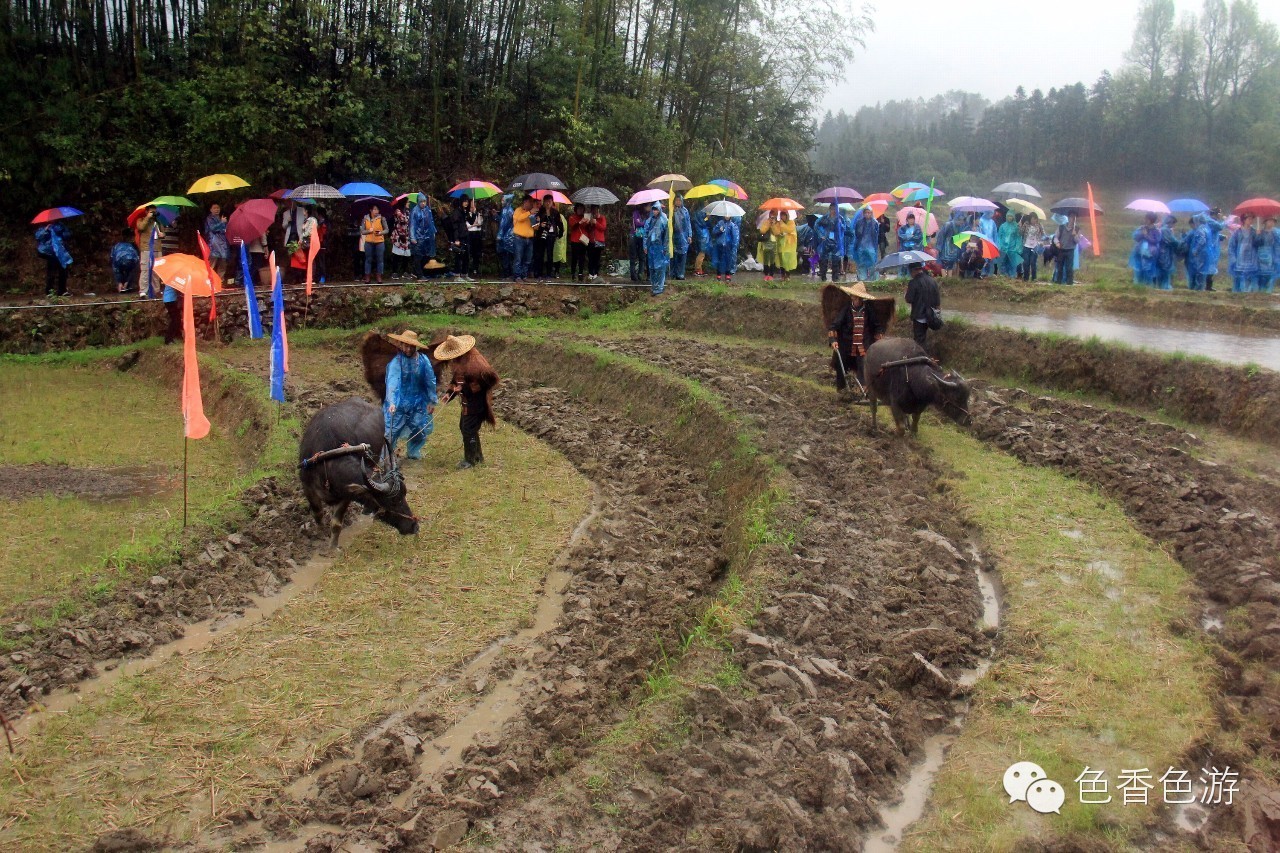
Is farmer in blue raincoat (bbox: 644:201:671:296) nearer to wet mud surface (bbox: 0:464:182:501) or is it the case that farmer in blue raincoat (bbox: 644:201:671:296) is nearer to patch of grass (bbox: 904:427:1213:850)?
wet mud surface (bbox: 0:464:182:501)

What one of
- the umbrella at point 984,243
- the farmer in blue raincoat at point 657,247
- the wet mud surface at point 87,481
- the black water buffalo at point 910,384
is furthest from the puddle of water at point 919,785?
the farmer in blue raincoat at point 657,247

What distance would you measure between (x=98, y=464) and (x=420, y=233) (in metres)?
10.2

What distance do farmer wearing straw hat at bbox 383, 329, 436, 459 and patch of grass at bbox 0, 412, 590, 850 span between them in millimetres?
1434

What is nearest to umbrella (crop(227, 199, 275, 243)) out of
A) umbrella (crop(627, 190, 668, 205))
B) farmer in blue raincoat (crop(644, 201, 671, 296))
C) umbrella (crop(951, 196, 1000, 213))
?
umbrella (crop(627, 190, 668, 205))

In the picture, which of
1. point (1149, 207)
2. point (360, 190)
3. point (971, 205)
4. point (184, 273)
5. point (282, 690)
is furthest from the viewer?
point (971, 205)

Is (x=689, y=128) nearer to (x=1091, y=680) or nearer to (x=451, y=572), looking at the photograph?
(x=451, y=572)

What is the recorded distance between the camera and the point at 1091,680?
6.43m

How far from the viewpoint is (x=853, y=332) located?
13492mm

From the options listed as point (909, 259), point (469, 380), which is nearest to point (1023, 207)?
point (909, 259)

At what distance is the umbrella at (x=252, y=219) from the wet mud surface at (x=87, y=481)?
7327 millimetres

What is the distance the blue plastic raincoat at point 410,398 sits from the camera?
10898 mm

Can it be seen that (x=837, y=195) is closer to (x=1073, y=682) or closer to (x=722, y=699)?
(x=1073, y=682)

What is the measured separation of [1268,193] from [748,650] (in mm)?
33147

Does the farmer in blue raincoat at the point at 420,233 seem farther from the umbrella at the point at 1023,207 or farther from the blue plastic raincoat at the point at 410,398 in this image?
the umbrella at the point at 1023,207
